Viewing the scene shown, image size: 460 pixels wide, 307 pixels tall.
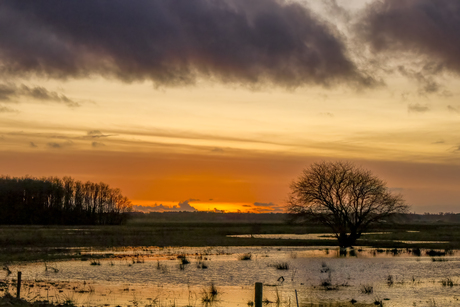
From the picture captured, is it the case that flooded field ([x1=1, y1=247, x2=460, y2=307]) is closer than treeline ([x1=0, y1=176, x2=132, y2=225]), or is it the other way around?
flooded field ([x1=1, y1=247, x2=460, y2=307])

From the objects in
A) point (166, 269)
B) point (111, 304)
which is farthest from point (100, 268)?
Result: point (111, 304)

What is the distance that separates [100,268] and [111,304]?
1398 centimetres

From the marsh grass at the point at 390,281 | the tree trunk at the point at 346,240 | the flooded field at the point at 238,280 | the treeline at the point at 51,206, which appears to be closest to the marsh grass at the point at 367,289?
the flooded field at the point at 238,280

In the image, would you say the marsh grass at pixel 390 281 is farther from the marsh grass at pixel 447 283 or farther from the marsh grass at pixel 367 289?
the marsh grass at pixel 447 283

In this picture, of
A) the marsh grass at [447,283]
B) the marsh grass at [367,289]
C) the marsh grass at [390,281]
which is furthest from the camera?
the marsh grass at [390,281]

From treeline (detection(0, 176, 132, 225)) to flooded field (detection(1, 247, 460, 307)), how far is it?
94.2 m

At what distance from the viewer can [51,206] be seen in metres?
139

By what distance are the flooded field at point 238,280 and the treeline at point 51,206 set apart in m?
94.2

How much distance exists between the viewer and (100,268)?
3512 centimetres

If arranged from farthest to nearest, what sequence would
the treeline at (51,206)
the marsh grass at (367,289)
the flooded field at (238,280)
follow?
the treeline at (51,206) → the marsh grass at (367,289) → the flooded field at (238,280)

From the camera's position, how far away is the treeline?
13075 cm

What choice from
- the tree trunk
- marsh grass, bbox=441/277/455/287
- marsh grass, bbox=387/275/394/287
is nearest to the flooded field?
marsh grass, bbox=441/277/455/287

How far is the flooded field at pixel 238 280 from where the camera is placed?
23641 millimetres

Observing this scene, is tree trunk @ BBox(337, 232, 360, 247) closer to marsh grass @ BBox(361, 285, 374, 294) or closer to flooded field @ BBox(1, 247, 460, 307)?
flooded field @ BBox(1, 247, 460, 307)
